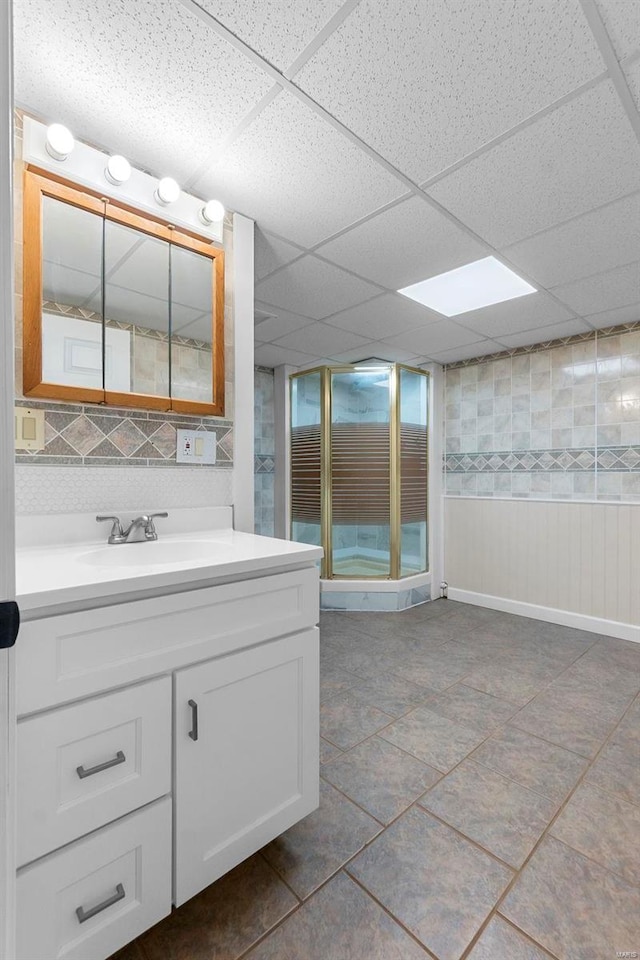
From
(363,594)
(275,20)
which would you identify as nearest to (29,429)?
(275,20)

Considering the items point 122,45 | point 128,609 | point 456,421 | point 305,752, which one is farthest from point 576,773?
point 456,421

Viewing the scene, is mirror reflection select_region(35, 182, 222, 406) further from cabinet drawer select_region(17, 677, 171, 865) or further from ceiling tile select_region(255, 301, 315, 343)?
ceiling tile select_region(255, 301, 315, 343)

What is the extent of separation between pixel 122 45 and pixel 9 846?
66.2 inches

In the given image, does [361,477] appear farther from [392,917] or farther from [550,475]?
[392,917]

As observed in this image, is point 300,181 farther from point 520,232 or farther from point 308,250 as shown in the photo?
point 520,232

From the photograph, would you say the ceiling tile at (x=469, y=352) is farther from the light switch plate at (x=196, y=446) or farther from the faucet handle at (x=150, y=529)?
the faucet handle at (x=150, y=529)

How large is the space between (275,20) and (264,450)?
10.9 ft

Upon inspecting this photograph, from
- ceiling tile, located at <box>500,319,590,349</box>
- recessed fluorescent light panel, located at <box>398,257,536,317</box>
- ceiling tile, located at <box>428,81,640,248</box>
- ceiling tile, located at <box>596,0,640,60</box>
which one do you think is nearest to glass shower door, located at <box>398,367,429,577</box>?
ceiling tile, located at <box>500,319,590,349</box>

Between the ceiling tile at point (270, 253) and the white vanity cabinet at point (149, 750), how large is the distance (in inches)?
63.2

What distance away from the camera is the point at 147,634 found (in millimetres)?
945

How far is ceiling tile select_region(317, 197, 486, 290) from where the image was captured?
1879 millimetres

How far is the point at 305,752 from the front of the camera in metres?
1.25

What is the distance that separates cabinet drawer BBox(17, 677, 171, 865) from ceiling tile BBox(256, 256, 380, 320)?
2.09m

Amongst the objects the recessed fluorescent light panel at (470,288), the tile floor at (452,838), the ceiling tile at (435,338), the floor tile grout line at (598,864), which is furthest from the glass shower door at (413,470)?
the floor tile grout line at (598,864)
